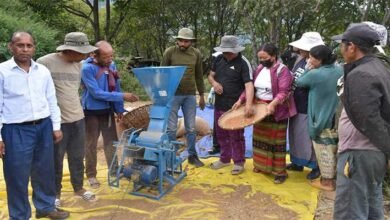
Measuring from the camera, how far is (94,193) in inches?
154

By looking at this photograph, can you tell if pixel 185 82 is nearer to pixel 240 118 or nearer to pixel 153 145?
pixel 240 118

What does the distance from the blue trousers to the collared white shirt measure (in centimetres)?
8

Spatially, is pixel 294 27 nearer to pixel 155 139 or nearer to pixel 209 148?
pixel 209 148

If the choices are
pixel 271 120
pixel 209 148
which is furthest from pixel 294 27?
pixel 271 120

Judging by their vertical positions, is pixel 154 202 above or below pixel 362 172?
below

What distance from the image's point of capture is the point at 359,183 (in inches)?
94.7

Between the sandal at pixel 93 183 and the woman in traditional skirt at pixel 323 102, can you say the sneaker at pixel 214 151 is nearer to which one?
the woman in traditional skirt at pixel 323 102

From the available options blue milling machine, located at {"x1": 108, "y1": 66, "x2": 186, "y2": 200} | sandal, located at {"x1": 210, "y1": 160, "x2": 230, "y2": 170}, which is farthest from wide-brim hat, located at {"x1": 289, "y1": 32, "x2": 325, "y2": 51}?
sandal, located at {"x1": 210, "y1": 160, "x2": 230, "y2": 170}

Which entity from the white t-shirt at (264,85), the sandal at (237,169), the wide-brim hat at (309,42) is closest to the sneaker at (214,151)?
the sandal at (237,169)

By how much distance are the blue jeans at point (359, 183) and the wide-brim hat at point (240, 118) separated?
54.1 inches

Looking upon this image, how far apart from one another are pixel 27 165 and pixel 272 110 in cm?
224

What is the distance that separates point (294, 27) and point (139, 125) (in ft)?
33.8

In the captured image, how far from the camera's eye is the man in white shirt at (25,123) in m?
2.84

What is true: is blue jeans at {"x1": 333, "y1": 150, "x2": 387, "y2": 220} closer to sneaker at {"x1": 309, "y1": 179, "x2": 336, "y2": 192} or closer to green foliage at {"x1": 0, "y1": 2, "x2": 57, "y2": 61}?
sneaker at {"x1": 309, "y1": 179, "x2": 336, "y2": 192}
